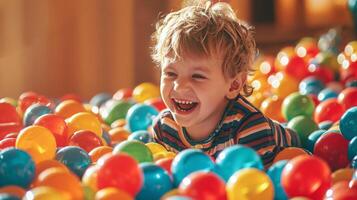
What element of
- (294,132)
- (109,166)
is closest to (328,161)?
(294,132)

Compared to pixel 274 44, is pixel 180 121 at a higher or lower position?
higher

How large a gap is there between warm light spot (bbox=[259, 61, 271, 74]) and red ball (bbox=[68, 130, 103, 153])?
120 cm

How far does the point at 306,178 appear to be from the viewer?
1404mm

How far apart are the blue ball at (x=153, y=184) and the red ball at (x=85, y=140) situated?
0.37 meters

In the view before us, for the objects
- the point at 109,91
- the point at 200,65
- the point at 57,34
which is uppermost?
the point at 200,65

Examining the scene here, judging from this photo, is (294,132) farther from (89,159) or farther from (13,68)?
(13,68)

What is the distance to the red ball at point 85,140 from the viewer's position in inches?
71.1

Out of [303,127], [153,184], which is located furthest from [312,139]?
[153,184]

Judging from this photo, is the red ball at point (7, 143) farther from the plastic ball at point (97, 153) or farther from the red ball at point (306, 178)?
the red ball at point (306, 178)

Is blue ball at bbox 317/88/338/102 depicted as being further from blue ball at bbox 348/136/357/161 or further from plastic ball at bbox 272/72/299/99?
blue ball at bbox 348/136/357/161

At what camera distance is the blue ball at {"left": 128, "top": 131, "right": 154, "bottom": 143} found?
1.98 meters

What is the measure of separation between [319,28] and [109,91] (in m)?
1.42

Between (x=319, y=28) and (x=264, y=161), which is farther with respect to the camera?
(x=319, y=28)

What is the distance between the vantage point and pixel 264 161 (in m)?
1.73
